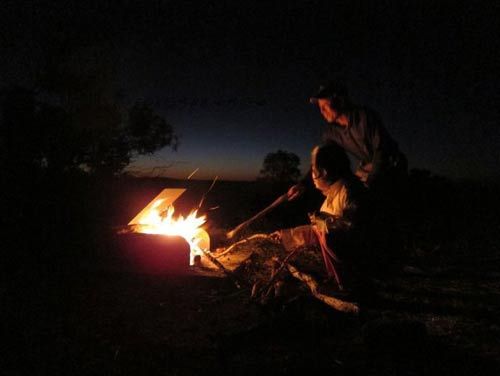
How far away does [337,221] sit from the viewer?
4383mm

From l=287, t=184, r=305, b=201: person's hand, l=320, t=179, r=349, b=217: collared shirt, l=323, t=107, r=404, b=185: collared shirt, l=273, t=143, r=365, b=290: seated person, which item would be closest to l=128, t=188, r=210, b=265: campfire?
l=287, t=184, r=305, b=201: person's hand

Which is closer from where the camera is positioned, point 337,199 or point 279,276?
point 337,199

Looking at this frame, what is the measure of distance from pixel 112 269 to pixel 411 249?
16.2 feet

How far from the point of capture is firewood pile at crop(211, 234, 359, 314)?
4.15 m

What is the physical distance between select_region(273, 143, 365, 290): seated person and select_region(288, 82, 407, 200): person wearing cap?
331 millimetres

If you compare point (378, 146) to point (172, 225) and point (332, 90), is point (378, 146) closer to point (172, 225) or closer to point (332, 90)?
point (332, 90)

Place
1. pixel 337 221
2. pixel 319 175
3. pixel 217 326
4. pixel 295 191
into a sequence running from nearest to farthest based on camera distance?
pixel 217 326 → pixel 337 221 → pixel 319 175 → pixel 295 191

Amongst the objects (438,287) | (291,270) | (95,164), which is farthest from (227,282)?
(95,164)

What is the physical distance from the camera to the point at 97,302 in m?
4.28

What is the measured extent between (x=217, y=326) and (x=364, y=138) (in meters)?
2.78

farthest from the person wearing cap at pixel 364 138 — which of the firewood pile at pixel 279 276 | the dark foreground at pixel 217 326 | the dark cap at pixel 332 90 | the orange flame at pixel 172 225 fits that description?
the orange flame at pixel 172 225

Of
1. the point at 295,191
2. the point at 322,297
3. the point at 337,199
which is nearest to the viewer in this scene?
the point at 322,297

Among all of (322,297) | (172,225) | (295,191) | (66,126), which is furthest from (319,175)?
(66,126)

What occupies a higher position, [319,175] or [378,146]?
[378,146]
